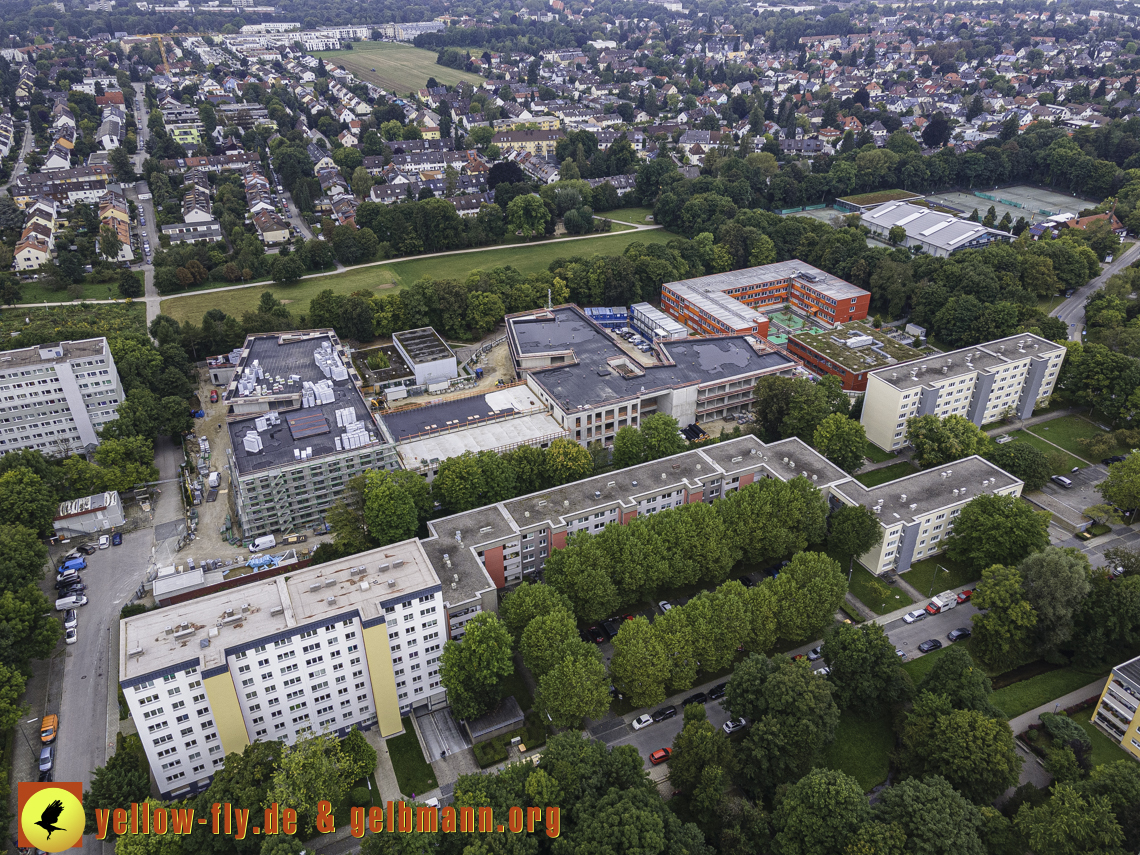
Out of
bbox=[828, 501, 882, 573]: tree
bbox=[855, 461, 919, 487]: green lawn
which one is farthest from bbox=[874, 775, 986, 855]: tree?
bbox=[855, 461, 919, 487]: green lawn

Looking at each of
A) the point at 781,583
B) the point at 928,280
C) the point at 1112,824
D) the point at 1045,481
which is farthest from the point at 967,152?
the point at 1112,824

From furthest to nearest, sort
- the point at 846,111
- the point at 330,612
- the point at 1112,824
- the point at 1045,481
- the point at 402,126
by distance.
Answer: the point at 846,111 < the point at 402,126 < the point at 1045,481 < the point at 330,612 < the point at 1112,824

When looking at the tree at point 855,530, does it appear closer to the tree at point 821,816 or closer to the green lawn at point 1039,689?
the green lawn at point 1039,689

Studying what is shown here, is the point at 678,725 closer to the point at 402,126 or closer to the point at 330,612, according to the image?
the point at 330,612

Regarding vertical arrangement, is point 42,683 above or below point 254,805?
below

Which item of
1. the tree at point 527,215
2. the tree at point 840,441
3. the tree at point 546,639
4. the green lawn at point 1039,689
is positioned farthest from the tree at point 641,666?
the tree at point 527,215
